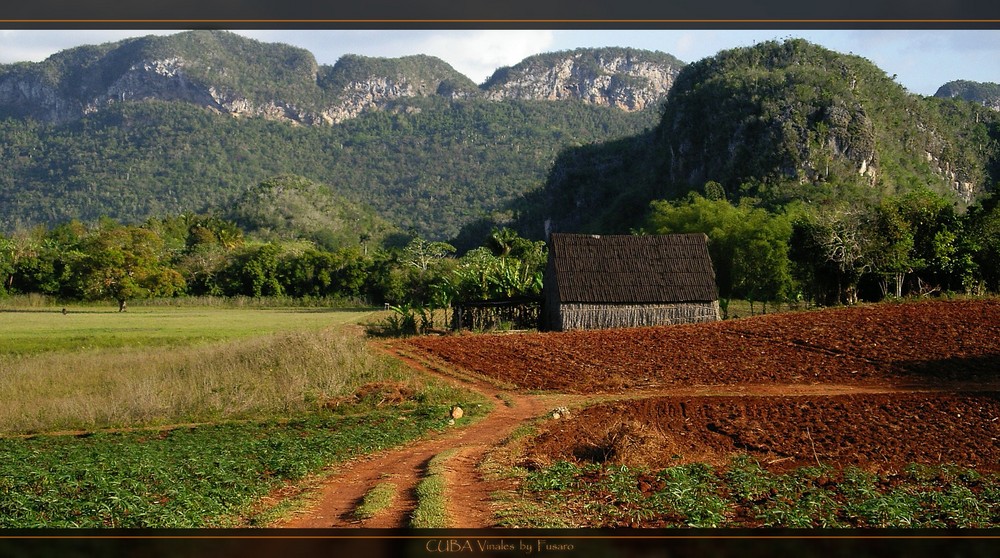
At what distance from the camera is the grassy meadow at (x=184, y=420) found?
24.0ft

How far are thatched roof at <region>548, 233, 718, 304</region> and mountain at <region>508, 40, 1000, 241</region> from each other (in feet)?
102

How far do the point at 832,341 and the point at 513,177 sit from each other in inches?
4087

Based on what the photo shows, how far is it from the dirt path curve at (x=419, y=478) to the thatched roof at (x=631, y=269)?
34.1 feet

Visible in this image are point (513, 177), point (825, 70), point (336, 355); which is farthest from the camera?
point (513, 177)

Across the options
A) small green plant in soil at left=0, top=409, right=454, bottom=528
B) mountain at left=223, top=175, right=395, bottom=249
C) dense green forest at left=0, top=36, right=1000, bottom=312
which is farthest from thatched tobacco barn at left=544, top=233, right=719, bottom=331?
mountain at left=223, top=175, right=395, bottom=249

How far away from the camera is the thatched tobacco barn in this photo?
23891mm

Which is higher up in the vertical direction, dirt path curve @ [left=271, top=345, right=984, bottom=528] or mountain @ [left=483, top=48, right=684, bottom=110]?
mountain @ [left=483, top=48, right=684, bottom=110]

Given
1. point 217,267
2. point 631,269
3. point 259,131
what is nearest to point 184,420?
point 631,269

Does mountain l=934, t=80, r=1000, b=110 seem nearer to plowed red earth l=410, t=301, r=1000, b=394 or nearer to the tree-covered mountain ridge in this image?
the tree-covered mountain ridge

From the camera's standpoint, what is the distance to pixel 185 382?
15.6 m

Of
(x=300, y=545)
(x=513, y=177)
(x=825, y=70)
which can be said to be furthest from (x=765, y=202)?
(x=513, y=177)

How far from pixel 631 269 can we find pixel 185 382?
535 inches

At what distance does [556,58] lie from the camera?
162 meters
